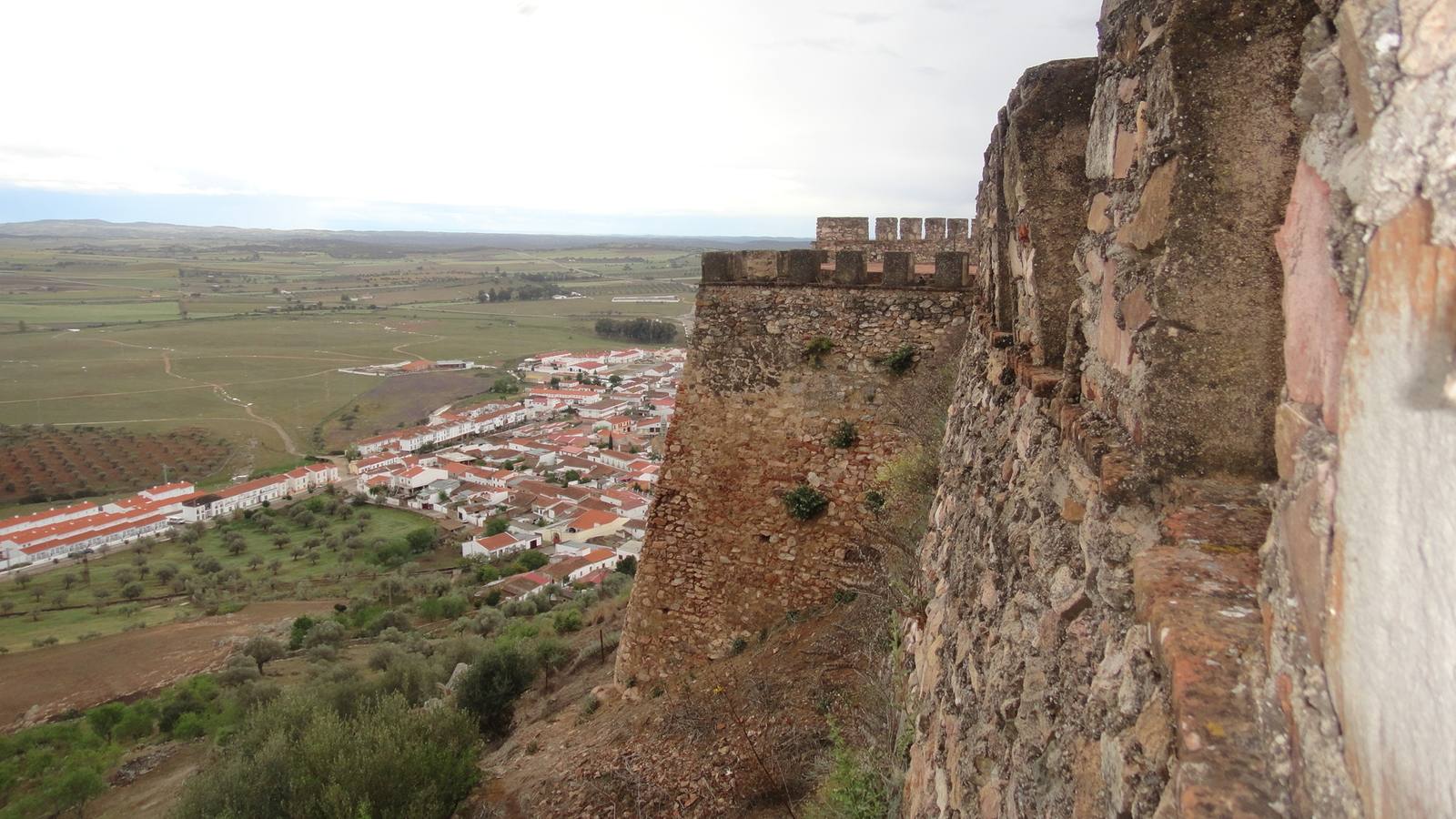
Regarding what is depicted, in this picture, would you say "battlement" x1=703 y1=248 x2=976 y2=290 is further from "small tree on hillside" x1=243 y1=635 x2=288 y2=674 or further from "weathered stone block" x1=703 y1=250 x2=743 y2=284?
"small tree on hillside" x1=243 y1=635 x2=288 y2=674

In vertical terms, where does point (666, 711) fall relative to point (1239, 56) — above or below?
below

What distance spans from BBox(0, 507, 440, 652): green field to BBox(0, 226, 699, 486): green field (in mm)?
12743

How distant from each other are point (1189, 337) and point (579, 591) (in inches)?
944

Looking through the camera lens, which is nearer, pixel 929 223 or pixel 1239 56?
pixel 1239 56

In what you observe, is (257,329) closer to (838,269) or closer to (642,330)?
(642,330)

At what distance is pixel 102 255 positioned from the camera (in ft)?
569

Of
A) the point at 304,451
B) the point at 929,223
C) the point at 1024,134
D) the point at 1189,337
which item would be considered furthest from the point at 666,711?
the point at 304,451

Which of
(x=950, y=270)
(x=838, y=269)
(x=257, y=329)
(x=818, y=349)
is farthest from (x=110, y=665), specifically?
(x=257, y=329)

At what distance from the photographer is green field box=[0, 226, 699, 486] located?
60.3 metres

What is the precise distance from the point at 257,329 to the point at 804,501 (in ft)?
343

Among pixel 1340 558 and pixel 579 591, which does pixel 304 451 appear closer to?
pixel 579 591

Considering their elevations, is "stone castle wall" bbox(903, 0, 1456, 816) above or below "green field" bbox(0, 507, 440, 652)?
above

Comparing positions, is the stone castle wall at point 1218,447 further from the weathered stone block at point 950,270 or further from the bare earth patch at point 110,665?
the bare earth patch at point 110,665

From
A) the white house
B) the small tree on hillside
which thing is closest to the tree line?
the white house
